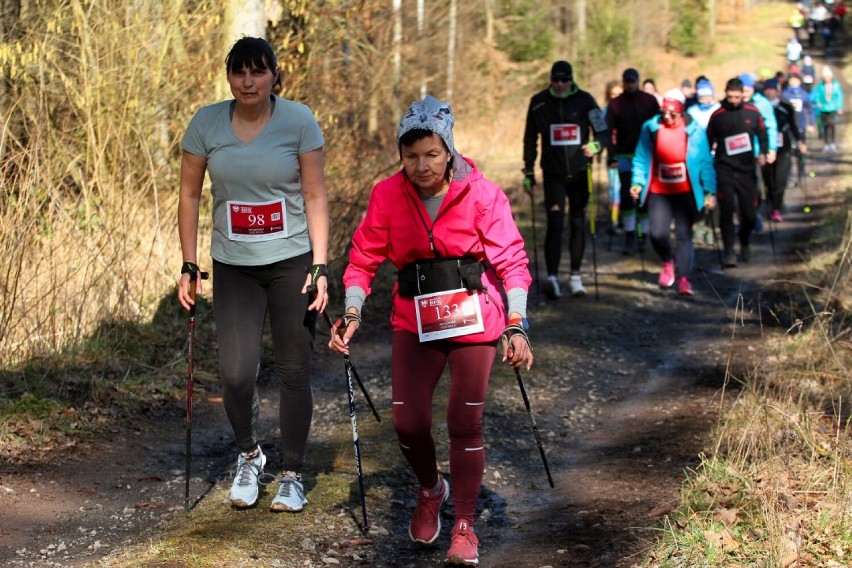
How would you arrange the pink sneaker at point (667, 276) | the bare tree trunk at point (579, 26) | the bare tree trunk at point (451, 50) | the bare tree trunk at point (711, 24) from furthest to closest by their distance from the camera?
the bare tree trunk at point (711, 24) < the bare tree trunk at point (579, 26) < the bare tree trunk at point (451, 50) < the pink sneaker at point (667, 276)

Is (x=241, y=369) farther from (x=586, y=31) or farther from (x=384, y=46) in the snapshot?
(x=586, y=31)

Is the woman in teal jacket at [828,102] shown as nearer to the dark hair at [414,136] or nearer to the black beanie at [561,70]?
the black beanie at [561,70]

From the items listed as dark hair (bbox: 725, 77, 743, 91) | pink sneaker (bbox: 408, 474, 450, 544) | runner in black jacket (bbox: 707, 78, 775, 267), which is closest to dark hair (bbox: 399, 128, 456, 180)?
pink sneaker (bbox: 408, 474, 450, 544)

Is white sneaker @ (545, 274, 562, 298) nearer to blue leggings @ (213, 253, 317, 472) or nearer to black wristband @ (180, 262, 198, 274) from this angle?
blue leggings @ (213, 253, 317, 472)

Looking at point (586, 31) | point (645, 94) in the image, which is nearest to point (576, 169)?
point (645, 94)

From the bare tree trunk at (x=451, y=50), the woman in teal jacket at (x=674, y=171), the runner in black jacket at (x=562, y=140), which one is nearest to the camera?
the runner in black jacket at (x=562, y=140)

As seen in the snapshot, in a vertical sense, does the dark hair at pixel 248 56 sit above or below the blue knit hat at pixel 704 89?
below

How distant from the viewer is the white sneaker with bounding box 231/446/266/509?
228 inches

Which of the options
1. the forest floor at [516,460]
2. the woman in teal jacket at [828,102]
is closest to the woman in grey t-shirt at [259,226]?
the forest floor at [516,460]

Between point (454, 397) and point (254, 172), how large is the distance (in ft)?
4.54

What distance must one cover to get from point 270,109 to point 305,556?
6.68 feet

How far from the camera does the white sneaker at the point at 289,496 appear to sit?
226 inches

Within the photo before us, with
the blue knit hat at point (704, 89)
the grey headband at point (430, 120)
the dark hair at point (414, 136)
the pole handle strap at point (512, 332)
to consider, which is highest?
the blue knit hat at point (704, 89)

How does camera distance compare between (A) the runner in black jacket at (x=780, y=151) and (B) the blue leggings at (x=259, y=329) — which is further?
(A) the runner in black jacket at (x=780, y=151)
